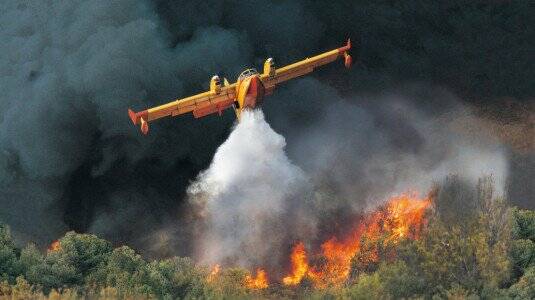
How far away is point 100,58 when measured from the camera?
11644cm

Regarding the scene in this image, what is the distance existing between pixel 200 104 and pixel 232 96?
9.64ft

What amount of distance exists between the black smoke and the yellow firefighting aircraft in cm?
841

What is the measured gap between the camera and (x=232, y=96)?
349 ft

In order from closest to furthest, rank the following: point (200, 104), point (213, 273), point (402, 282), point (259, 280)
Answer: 1. point (402, 282)
2. point (213, 273)
3. point (259, 280)
4. point (200, 104)

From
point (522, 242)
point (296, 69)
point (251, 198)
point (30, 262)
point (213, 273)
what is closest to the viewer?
point (522, 242)

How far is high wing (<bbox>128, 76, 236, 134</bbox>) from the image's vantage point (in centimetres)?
10506

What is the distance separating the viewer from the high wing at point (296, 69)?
106938 millimetres

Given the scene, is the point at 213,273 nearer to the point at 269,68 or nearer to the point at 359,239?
the point at 359,239

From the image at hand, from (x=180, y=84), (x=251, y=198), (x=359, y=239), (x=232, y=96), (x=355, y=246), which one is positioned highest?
(x=180, y=84)

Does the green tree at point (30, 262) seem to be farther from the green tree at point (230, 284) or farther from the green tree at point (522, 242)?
the green tree at point (522, 242)

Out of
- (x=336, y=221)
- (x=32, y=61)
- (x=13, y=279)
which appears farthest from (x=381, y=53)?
(x=13, y=279)

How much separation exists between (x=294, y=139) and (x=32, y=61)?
2721 centimetres

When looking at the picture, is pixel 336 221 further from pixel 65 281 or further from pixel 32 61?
pixel 32 61

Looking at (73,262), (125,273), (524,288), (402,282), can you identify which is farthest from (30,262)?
(524,288)
